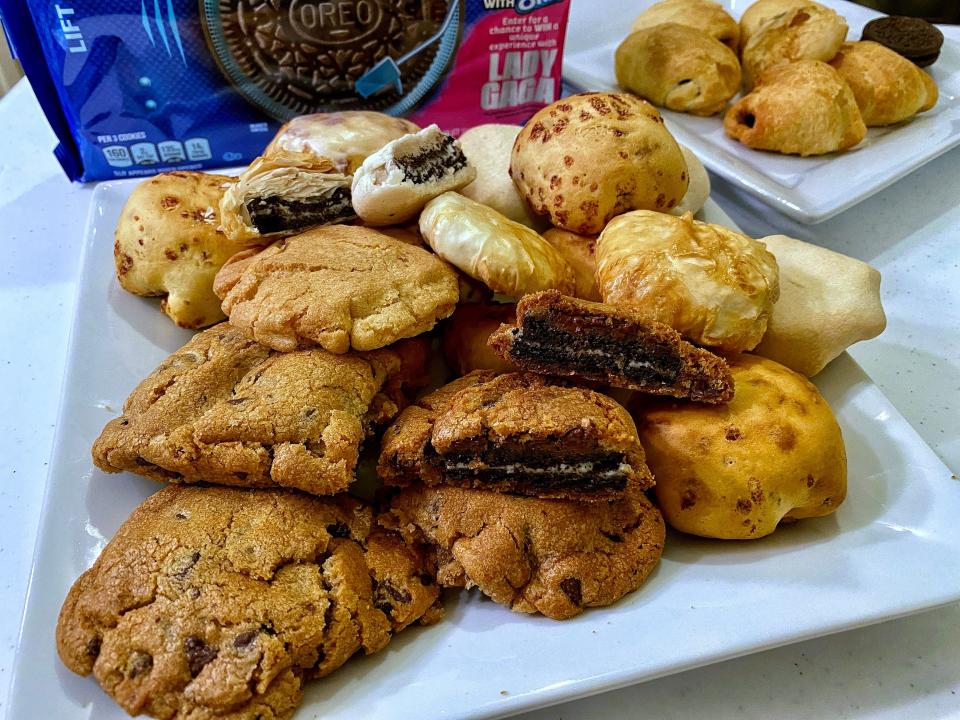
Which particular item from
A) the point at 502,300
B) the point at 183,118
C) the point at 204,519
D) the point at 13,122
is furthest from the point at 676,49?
the point at 13,122

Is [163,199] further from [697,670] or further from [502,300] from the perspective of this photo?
[697,670]

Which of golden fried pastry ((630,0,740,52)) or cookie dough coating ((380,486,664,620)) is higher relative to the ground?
golden fried pastry ((630,0,740,52))

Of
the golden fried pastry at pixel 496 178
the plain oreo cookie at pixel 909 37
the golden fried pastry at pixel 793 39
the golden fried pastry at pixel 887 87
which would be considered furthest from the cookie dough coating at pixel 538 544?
the plain oreo cookie at pixel 909 37

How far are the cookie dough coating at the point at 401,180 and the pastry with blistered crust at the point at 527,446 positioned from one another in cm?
48

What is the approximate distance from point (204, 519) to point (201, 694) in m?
0.27

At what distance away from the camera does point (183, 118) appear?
2.12m

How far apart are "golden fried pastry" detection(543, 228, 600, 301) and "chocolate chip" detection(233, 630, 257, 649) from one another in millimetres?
896

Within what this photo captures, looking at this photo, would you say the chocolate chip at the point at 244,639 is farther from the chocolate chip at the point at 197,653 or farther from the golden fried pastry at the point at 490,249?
the golden fried pastry at the point at 490,249

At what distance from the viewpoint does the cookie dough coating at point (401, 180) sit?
1472mm

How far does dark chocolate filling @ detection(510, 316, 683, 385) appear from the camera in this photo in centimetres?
124

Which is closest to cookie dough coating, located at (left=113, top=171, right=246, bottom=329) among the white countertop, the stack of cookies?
the stack of cookies

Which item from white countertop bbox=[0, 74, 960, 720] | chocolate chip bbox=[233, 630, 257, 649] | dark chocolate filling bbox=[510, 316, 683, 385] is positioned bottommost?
A: white countertop bbox=[0, 74, 960, 720]

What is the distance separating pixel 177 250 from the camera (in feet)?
5.15

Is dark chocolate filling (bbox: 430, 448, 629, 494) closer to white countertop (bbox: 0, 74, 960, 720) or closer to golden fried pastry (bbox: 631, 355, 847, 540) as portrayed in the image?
golden fried pastry (bbox: 631, 355, 847, 540)
